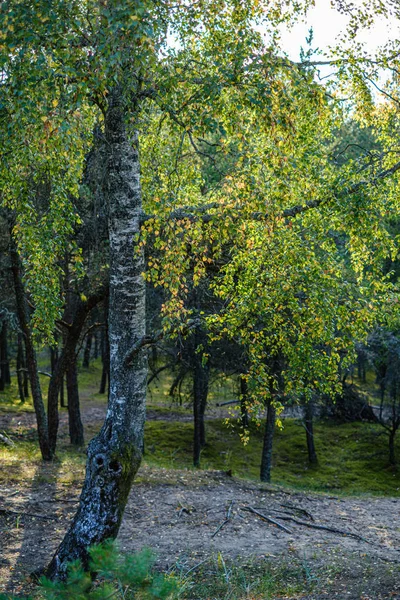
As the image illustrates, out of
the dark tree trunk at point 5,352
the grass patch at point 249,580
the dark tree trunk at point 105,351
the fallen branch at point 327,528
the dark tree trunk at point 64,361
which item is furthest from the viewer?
the dark tree trunk at point 5,352

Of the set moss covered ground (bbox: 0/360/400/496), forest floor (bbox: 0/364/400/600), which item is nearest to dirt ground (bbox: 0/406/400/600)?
forest floor (bbox: 0/364/400/600)

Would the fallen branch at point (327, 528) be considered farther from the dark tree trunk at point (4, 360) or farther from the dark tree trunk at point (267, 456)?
the dark tree trunk at point (4, 360)

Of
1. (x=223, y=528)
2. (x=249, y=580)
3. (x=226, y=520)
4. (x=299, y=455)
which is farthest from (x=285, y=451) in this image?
(x=249, y=580)

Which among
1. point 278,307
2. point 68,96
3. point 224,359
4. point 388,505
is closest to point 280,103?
point 68,96

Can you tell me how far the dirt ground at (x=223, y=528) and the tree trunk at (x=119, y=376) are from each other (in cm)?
143

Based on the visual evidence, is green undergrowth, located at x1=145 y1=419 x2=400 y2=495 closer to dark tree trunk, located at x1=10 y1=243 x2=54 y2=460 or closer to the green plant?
dark tree trunk, located at x1=10 y1=243 x2=54 y2=460

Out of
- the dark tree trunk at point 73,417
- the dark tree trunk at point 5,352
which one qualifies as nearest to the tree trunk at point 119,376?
the dark tree trunk at point 73,417

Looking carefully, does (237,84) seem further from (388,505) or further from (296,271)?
(388,505)

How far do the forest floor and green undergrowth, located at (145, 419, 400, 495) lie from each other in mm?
7153

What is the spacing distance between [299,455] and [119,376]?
21189mm

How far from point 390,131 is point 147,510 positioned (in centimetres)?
805

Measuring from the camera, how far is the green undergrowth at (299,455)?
22.3 meters

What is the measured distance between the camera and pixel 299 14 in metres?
8.86

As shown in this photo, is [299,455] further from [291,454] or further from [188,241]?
[188,241]
